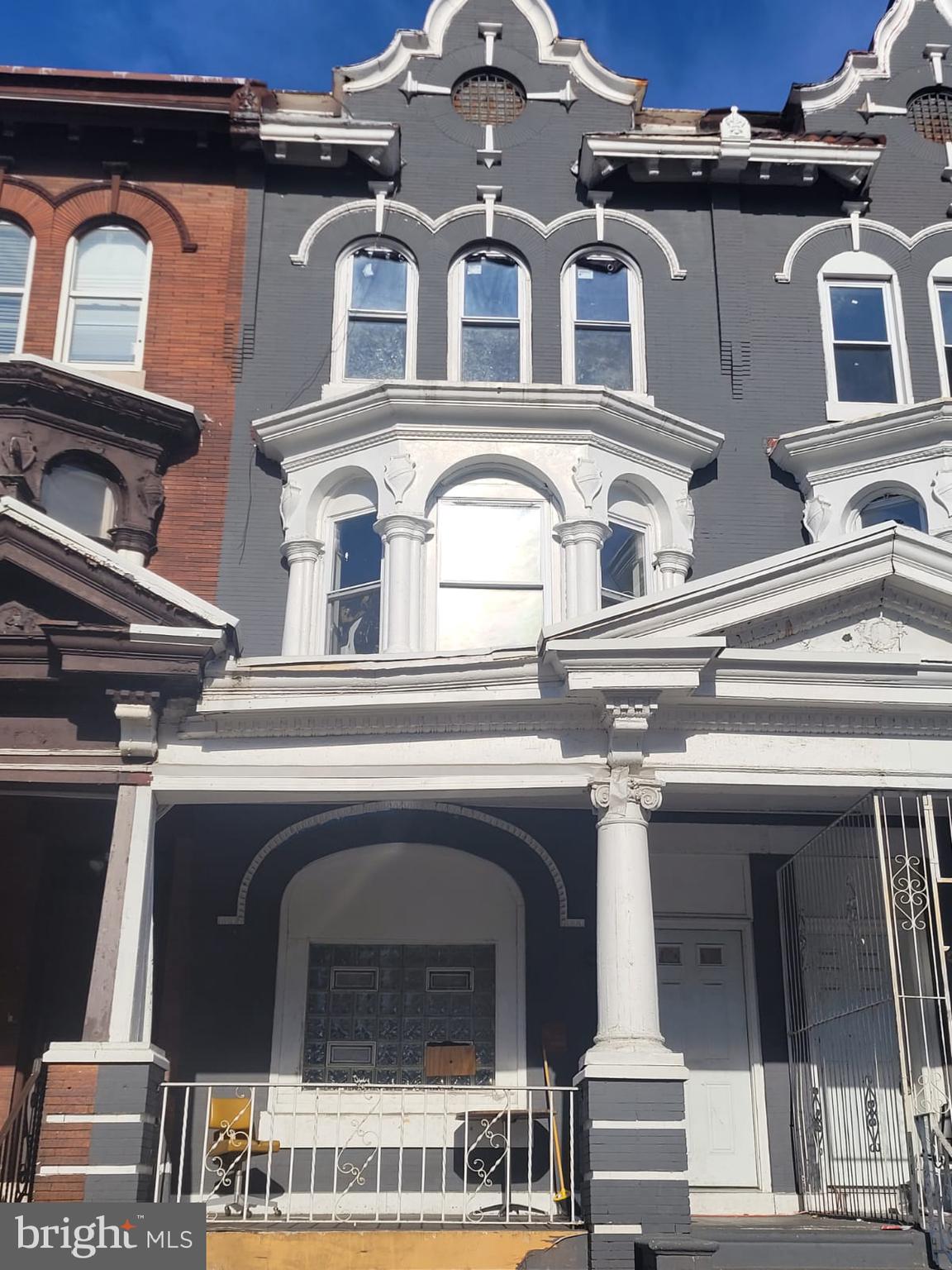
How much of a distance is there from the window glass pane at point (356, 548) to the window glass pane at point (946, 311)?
6.37 metres

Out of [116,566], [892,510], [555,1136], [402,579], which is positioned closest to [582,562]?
[402,579]

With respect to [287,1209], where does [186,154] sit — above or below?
above

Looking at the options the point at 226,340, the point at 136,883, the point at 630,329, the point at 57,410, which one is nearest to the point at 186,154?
the point at 226,340

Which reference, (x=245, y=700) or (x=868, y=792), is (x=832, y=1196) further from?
(x=245, y=700)

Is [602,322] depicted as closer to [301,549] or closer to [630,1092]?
[301,549]

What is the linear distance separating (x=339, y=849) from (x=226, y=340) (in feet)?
17.7

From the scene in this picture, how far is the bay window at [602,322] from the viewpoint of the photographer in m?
14.5

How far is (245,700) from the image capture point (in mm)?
10211

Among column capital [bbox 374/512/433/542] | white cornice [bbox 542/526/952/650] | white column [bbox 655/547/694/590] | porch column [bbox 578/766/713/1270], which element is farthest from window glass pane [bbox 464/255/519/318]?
porch column [bbox 578/766/713/1270]

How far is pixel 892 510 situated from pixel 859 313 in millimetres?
2349

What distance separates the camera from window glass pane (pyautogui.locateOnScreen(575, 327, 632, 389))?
1452cm

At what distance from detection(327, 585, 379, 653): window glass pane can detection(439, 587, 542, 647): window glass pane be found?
2.13 feet

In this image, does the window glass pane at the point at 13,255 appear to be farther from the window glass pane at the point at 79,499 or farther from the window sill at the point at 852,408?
the window sill at the point at 852,408

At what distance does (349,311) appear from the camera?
14.6 metres
